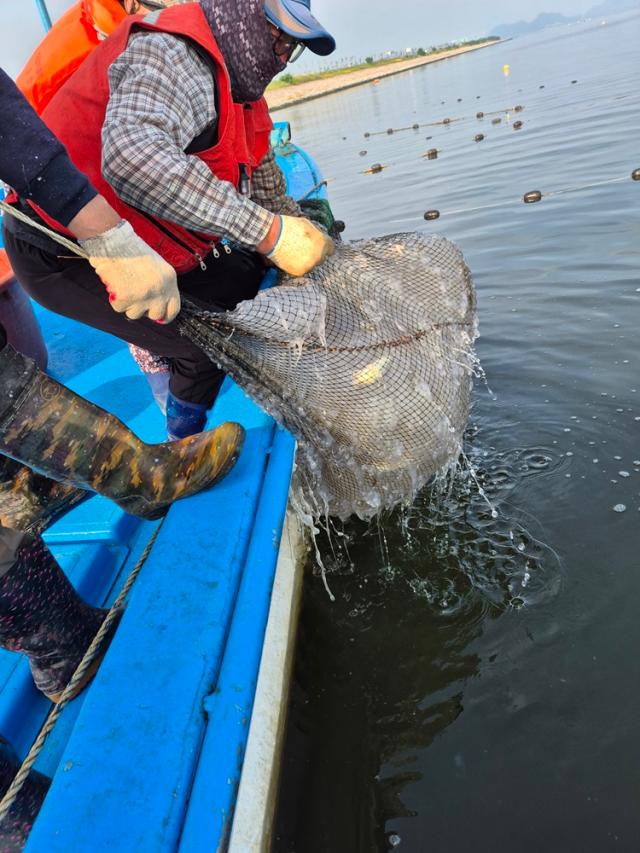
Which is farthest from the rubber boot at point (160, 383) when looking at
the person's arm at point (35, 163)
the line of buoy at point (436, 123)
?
the line of buoy at point (436, 123)

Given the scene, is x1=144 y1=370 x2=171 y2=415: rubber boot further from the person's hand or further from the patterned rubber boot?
the patterned rubber boot

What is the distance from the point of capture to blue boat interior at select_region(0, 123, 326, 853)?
3.85ft

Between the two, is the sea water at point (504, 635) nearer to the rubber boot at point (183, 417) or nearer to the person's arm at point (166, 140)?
the rubber boot at point (183, 417)

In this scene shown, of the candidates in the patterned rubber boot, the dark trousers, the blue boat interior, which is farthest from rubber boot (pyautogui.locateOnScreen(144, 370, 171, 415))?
the patterned rubber boot

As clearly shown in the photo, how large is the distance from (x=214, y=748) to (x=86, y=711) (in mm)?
316

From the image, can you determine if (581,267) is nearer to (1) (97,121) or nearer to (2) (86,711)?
(1) (97,121)

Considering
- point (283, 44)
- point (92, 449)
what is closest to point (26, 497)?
point (92, 449)

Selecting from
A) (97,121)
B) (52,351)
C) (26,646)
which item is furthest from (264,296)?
(52,351)

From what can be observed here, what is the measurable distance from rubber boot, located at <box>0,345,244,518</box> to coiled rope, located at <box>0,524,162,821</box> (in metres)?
0.17

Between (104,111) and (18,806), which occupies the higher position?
(104,111)

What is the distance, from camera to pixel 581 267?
548 cm

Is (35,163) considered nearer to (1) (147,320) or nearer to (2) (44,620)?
(1) (147,320)

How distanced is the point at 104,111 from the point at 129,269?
22.4 inches

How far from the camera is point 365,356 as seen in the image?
2.09 m
